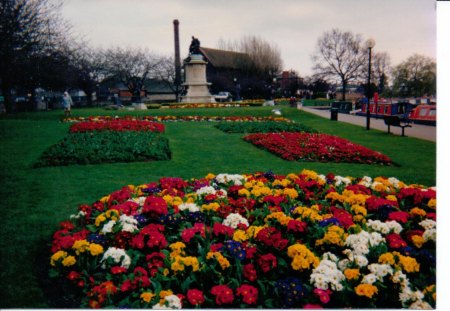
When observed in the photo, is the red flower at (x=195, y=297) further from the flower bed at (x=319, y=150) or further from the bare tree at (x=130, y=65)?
the bare tree at (x=130, y=65)

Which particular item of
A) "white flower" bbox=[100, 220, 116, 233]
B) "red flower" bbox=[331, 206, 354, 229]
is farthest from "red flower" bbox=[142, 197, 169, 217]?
"red flower" bbox=[331, 206, 354, 229]

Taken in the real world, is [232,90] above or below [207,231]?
above

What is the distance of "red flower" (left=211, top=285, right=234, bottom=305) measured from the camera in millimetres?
2623

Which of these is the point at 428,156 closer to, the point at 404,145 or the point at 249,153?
the point at 404,145

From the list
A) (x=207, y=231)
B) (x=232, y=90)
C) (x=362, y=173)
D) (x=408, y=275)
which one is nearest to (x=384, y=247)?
(x=408, y=275)

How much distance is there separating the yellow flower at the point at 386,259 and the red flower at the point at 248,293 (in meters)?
1.09

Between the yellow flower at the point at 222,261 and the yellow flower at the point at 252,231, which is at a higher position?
the yellow flower at the point at 252,231

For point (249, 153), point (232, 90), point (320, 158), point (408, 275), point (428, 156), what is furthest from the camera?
point (232, 90)

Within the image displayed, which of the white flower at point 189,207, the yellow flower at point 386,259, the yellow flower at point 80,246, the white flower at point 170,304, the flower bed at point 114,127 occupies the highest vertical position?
the flower bed at point 114,127

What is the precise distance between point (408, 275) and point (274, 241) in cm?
111

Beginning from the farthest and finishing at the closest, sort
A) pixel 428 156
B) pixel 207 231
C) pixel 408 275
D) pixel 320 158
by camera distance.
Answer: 1. pixel 320 158
2. pixel 428 156
3. pixel 207 231
4. pixel 408 275

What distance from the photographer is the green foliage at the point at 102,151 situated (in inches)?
303

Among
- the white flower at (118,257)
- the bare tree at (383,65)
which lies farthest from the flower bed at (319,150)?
the white flower at (118,257)

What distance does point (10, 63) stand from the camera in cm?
1289
